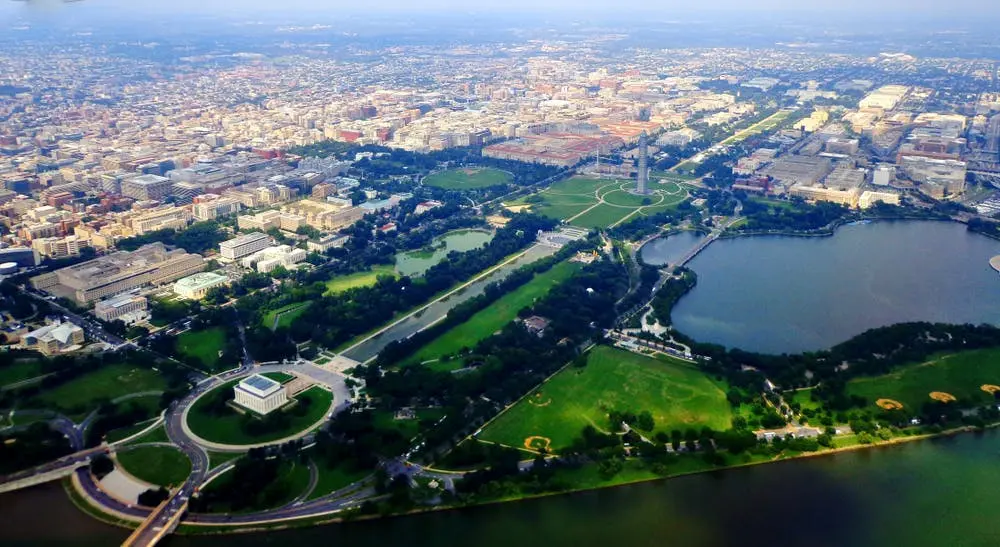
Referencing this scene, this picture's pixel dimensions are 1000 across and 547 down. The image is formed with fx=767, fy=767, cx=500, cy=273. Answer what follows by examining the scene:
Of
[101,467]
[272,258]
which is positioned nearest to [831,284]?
[272,258]

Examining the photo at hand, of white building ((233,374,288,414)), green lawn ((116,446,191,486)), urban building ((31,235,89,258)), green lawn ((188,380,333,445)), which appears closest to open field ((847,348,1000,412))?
green lawn ((188,380,333,445))

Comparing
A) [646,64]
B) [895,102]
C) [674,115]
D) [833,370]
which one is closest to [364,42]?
[646,64]

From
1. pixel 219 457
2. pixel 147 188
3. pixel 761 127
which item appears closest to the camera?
pixel 219 457

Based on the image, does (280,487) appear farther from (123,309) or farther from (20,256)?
(20,256)

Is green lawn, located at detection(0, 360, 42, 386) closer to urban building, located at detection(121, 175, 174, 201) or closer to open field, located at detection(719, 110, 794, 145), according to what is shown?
urban building, located at detection(121, 175, 174, 201)

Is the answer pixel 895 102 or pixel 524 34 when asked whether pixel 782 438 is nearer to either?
pixel 895 102

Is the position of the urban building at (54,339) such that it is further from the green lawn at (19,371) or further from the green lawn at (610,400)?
the green lawn at (610,400)
